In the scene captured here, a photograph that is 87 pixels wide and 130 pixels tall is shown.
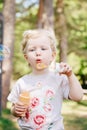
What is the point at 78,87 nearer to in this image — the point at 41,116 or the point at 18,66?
the point at 41,116

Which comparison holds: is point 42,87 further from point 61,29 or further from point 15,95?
point 61,29

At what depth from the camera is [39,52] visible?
2.41 m

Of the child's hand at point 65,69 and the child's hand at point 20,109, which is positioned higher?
the child's hand at point 65,69

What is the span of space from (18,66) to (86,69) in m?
4.12

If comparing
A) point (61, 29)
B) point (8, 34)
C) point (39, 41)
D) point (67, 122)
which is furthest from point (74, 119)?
point (61, 29)

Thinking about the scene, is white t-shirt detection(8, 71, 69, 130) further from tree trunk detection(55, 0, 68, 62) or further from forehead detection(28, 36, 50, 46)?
tree trunk detection(55, 0, 68, 62)

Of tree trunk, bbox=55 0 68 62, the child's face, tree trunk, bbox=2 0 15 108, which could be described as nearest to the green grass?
tree trunk, bbox=2 0 15 108

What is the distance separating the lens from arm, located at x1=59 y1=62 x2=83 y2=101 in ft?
7.64

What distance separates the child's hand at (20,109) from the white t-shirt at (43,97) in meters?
0.09

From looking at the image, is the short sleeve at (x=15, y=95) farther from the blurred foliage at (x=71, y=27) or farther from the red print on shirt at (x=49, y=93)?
the blurred foliage at (x=71, y=27)

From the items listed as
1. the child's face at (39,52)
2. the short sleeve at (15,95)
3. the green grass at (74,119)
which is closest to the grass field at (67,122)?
the green grass at (74,119)

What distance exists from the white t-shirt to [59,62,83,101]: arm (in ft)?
0.15

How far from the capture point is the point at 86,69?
23.7 metres

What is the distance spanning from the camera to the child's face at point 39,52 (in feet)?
7.90
